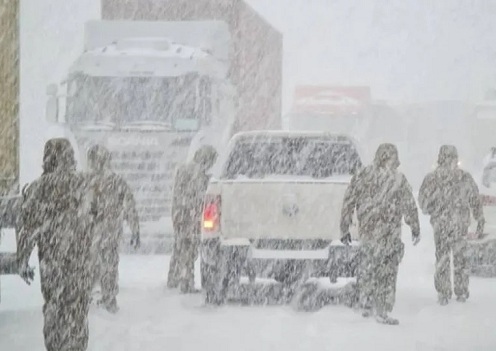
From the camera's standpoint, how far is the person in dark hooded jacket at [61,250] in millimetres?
6176

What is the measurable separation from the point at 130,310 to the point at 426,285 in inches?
156

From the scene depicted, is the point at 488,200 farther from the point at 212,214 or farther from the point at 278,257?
the point at 212,214

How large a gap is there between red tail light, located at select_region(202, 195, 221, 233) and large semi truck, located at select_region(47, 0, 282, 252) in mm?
5383

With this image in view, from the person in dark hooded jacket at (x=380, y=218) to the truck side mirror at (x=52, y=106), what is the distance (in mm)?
7230

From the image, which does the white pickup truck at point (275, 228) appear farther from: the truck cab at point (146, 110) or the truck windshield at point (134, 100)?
the truck windshield at point (134, 100)

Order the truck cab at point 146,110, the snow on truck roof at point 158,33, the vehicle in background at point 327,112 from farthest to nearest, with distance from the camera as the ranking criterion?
the vehicle in background at point 327,112, the snow on truck roof at point 158,33, the truck cab at point 146,110

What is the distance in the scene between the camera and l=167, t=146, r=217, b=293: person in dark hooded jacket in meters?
10.6

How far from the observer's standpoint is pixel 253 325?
8.57 meters

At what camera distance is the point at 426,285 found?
1160 centimetres

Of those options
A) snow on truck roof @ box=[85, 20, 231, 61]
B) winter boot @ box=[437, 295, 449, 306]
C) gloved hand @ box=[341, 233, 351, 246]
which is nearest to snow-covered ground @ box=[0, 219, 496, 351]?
winter boot @ box=[437, 295, 449, 306]

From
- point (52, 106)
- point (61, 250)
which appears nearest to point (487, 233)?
point (61, 250)

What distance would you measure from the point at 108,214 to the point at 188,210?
1587mm

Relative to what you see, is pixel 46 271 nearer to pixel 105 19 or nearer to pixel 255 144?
pixel 255 144

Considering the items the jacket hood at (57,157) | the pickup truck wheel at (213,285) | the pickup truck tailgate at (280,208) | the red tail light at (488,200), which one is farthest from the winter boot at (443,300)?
the jacket hood at (57,157)
